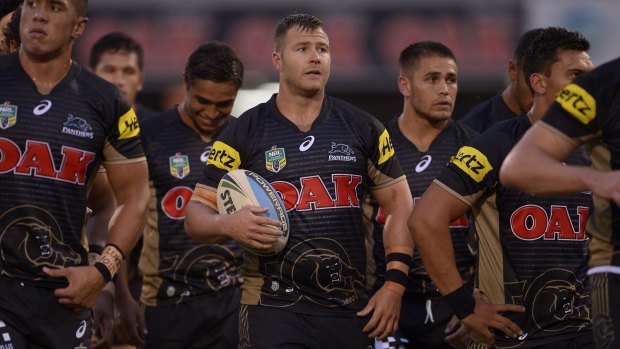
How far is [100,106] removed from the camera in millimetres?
6809

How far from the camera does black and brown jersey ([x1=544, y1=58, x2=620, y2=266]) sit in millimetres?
5359

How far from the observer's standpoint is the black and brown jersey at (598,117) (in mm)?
5359

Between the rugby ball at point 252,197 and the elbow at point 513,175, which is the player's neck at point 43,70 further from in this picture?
the elbow at point 513,175

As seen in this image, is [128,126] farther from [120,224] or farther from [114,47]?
[114,47]

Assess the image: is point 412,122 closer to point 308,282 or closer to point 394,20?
point 308,282

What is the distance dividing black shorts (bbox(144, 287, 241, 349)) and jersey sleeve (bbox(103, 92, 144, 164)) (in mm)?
2126

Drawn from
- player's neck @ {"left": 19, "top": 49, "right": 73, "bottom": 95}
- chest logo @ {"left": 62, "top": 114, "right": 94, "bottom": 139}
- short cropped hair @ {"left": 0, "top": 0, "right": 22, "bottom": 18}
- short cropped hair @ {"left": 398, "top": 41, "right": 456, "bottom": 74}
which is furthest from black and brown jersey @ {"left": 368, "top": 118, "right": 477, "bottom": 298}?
short cropped hair @ {"left": 0, "top": 0, "right": 22, "bottom": 18}

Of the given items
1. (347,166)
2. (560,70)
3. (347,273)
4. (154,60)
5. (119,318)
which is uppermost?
(154,60)

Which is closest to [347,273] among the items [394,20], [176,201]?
[176,201]

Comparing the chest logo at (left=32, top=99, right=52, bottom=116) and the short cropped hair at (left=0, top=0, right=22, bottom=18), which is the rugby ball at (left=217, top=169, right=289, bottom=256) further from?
the short cropped hair at (left=0, top=0, right=22, bottom=18)

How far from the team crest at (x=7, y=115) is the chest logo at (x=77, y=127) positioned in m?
0.27

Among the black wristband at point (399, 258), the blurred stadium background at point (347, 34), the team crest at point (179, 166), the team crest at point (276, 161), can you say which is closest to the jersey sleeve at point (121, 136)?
the team crest at point (276, 161)

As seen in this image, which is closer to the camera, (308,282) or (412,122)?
(308,282)

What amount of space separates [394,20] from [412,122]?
1151 cm
